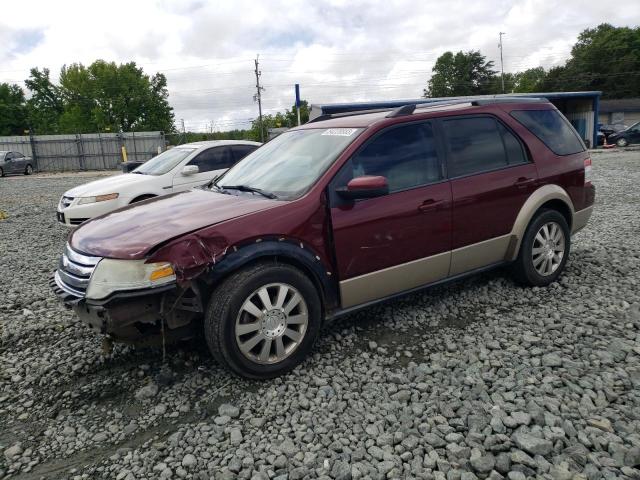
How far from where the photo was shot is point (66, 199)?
800cm

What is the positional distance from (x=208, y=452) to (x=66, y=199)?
22.0 ft

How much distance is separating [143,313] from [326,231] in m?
1.35

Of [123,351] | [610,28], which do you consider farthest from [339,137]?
[610,28]

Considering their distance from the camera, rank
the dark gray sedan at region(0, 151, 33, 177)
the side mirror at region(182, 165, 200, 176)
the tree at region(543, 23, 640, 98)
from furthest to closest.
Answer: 1. the tree at region(543, 23, 640, 98)
2. the dark gray sedan at region(0, 151, 33, 177)
3. the side mirror at region(182, 165, 200, 176)

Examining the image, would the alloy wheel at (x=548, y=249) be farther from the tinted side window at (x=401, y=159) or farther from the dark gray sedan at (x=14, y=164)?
the dark gray sedan at (x=14, y=164)

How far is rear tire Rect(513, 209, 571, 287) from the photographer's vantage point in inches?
181

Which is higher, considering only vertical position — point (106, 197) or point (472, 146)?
point (472, 146)

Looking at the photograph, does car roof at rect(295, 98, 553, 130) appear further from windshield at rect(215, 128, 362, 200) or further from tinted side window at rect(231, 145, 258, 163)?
tinted side window at rect(231, 145, 258, 163)

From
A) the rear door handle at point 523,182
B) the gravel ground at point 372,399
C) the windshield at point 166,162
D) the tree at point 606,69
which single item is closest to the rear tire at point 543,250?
the gravel ground at point 372,399

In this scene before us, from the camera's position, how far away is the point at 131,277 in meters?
2.98

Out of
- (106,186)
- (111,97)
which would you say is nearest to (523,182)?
(106,186)

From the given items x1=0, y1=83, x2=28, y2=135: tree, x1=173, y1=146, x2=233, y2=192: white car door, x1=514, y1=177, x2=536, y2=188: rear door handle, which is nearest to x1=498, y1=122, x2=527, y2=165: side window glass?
x1=514, y1=177, x2=536, y2=188: rear door handle

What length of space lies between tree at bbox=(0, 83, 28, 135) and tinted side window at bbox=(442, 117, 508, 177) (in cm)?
8328

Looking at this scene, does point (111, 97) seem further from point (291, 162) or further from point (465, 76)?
point (291, 162)
